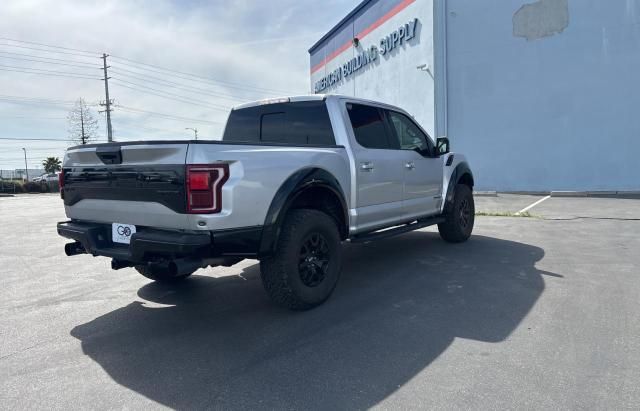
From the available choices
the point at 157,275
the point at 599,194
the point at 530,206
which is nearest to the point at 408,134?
the point at 157,275

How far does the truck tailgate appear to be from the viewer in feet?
10.4

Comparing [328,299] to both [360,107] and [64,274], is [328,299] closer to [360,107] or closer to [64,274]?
[360,107]

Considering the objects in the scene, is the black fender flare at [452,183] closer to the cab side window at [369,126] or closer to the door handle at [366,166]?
the cab side window at [369,126]

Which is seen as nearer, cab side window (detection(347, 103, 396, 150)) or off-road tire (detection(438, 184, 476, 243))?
cab side window (detection(347, 103, 396, 150))

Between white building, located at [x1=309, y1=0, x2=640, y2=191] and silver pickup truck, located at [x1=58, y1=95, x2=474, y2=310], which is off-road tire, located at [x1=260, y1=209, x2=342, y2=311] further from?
white building, located at [x1=309, y1=0, x2=640, y2=191]

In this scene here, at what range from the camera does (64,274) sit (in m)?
5.58

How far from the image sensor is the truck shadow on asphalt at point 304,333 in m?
2.62

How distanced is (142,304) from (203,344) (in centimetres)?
130

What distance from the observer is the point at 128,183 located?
11.3ft

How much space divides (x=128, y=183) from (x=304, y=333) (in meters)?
1.77

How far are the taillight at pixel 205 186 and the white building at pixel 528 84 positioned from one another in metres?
14.0

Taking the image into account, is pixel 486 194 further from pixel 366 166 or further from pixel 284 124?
pixel 284 124

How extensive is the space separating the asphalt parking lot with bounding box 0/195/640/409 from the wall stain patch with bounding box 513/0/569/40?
34.8 ft

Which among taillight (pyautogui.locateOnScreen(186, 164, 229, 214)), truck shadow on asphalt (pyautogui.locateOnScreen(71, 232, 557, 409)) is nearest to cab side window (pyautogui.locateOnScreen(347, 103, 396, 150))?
truck shadow on asphalt (pyautogui.locateOnScreen(71, 232, 557, 409))
